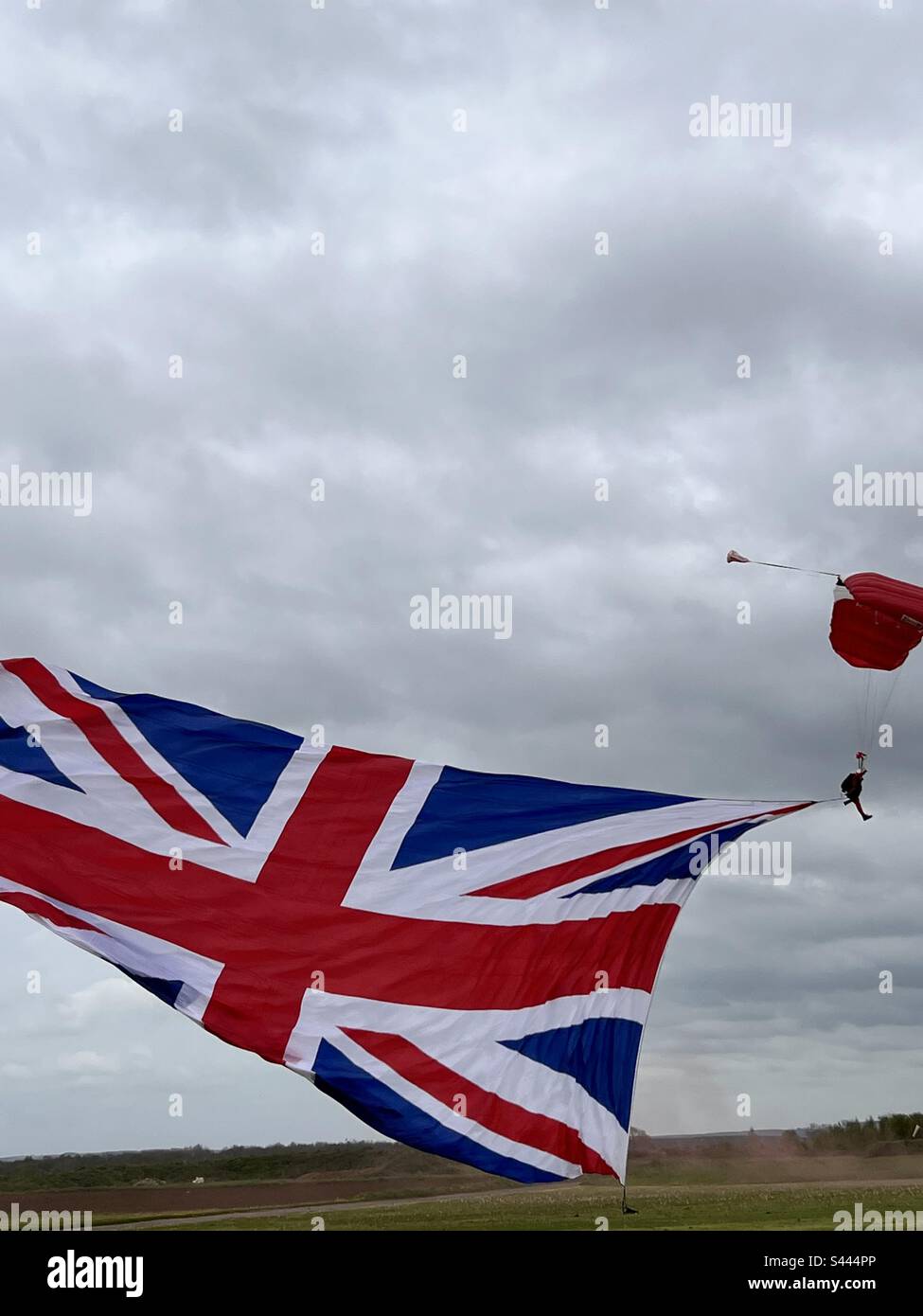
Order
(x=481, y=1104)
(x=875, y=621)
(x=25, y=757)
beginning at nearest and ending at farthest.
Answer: (x=481, y=1104), (x=25, y=757), (x=875, y=621)

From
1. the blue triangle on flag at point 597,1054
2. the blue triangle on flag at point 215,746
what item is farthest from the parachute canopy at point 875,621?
the blue triangle on flag at point 215,746

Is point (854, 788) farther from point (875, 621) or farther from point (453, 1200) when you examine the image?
point (453, 1200)

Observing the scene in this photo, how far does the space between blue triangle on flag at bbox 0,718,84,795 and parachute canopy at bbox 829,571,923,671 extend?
864 cm

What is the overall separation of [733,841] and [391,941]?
3417mm

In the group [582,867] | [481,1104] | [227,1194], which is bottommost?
[227,1194]

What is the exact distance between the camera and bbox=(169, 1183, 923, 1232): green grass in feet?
93.1

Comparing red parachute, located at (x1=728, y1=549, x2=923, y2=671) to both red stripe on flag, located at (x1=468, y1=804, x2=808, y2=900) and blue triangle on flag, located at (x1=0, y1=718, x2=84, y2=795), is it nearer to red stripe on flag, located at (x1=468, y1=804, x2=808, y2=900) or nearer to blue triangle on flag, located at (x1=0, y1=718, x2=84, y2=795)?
red stripe on flag, located at (x1=468, y1=804, x2=808, y2=900)

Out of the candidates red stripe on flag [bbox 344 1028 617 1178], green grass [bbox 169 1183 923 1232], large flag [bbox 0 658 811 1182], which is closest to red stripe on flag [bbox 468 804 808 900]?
large flag [bbox 0 658 811 1182]

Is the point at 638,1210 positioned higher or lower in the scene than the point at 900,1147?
higher

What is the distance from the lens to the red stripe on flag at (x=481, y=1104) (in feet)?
36.7

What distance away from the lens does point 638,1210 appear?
35906 millimetres

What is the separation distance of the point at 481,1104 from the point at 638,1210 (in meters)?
27.6

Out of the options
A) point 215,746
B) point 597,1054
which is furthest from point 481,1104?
point 215,746

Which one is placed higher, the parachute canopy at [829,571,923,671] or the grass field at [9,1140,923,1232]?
the parachute canopy at [829,571,923,671]
